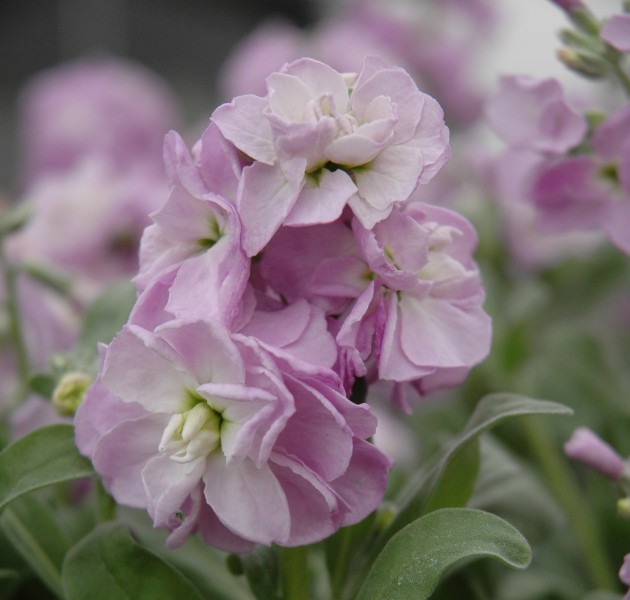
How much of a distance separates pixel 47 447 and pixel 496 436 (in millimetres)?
476

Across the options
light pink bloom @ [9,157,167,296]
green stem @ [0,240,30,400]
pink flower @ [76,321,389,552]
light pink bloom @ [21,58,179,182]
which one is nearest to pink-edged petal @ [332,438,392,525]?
pink flower @ [76,321,389,552]

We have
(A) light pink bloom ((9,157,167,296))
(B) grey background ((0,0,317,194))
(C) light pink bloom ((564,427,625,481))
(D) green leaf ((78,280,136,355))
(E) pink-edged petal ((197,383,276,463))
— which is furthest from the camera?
(B) grey background ((0,0,317,194))

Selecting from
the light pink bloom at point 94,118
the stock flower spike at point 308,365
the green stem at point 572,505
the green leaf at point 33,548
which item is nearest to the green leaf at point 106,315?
the stock flower spike at point 308,365

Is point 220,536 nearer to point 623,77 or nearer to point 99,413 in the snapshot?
point 99,413

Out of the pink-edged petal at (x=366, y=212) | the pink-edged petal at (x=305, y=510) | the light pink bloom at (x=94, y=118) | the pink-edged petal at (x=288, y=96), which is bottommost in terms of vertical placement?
the light pink bloom at (x=94, y=118)

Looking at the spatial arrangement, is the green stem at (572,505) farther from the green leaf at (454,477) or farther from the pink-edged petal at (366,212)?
the pink-edged petal at (366,212)

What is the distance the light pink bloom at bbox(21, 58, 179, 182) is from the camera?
1475mm

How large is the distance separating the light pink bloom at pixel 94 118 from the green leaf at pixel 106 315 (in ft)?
2.36

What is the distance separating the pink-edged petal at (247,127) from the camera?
0.42 metres

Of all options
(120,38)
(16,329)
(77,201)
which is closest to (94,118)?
(77,201)

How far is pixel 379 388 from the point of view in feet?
1.75

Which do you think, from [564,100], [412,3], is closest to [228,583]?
[564,100]

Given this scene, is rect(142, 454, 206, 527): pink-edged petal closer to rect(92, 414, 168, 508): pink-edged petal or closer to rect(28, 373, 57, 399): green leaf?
rect(92, 414, 168, 508): pink-edged petal

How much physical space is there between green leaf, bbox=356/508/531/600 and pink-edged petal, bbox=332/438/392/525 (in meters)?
0.02
